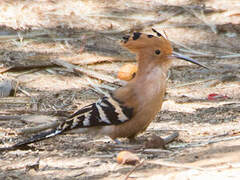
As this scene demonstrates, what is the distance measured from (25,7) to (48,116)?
329cm

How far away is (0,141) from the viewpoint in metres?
4.64

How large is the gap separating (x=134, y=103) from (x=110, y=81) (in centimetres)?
205

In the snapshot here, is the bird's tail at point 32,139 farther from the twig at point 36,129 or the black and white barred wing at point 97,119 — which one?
the twig at point 36,129

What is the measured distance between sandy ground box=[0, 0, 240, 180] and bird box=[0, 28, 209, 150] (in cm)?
14

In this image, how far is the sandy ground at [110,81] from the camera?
12.6ft

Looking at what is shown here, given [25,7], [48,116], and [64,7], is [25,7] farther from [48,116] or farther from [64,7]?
[48,116]

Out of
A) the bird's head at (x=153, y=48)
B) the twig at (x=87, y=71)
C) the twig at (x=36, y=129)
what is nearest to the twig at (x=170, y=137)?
the bird's head at (x=153, y=48)

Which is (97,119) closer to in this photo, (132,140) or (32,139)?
(132,140)

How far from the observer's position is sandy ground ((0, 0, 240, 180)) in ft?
12.6

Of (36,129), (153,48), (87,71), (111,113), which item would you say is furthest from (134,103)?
(87,71)

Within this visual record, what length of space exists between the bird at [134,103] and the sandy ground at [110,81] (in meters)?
0.14

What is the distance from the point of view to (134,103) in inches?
172

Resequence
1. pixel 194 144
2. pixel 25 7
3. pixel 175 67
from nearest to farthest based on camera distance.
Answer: pixel 194 144 → pixel 175 67 → pixel 25 7

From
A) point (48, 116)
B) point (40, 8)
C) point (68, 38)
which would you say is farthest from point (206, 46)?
point (48, 116)
